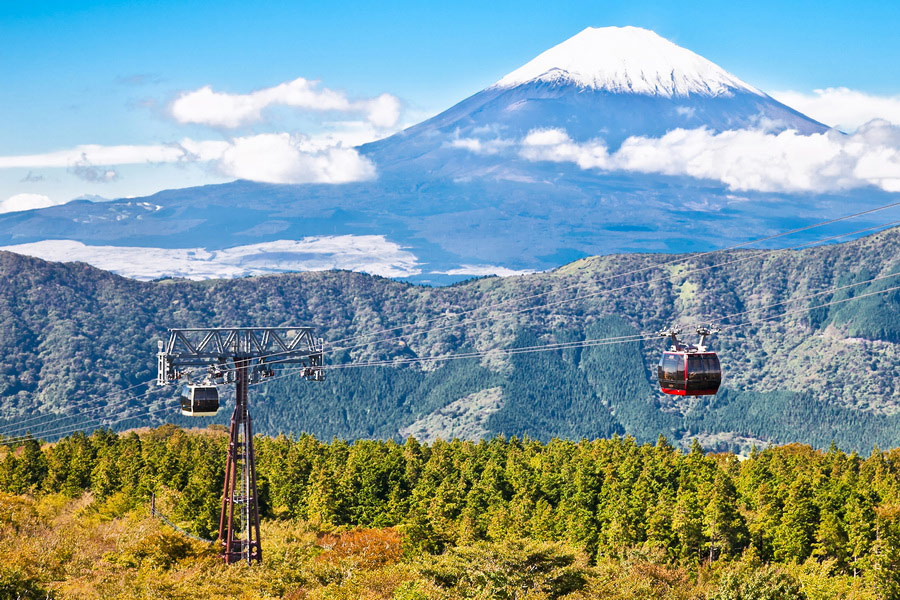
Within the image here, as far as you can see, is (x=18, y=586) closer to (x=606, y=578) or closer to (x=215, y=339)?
(x=215, y=339)

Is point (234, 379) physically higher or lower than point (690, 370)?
lower

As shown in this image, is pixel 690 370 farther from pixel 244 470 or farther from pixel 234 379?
pixel 244 470

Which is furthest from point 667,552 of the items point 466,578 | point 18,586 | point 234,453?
point 18,586

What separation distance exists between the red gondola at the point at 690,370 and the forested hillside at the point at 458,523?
1702 centimetres

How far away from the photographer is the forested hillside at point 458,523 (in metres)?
72.7

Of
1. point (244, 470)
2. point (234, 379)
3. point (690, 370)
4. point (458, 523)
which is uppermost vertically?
point (690, 370)

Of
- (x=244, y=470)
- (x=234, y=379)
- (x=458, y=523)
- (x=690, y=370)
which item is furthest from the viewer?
(x=458, y=523)

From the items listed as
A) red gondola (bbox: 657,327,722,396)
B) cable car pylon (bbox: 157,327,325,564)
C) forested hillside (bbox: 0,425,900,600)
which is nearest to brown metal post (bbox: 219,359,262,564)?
cable car pylon (bbox: 157,327,325,564)

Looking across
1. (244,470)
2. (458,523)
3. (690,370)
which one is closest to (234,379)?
(244,470)

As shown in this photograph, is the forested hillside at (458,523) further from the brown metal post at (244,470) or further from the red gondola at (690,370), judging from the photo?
the red gondola at (690,370)

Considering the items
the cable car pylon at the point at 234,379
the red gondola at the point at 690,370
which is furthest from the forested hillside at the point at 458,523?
the red gondola at the point at 690,370

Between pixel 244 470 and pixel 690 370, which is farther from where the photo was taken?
pixel 244 470

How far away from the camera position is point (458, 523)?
114m

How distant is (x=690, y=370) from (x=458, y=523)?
60.7m
